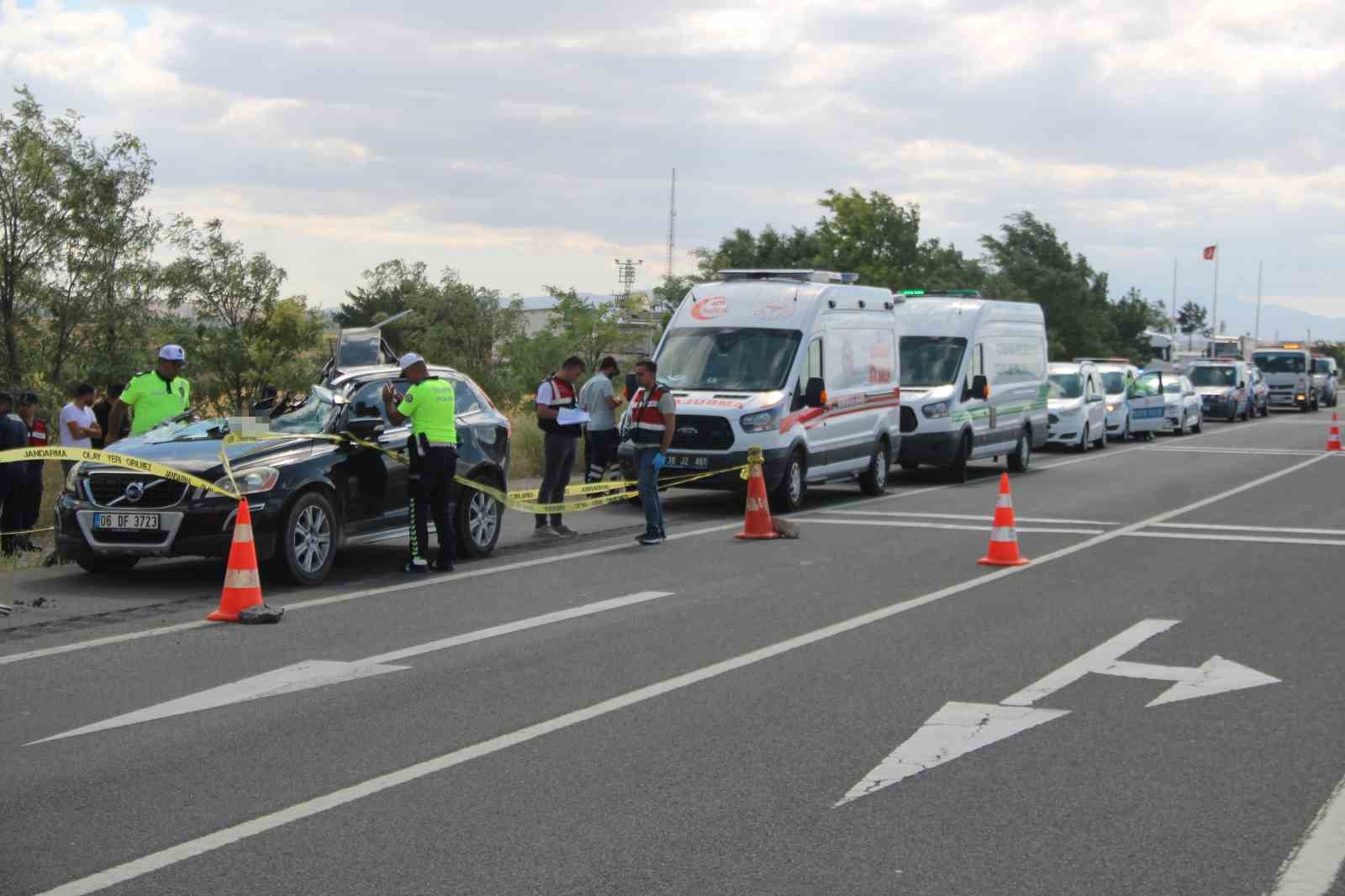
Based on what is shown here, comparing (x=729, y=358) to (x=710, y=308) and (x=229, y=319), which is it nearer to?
(x=710, y=308)

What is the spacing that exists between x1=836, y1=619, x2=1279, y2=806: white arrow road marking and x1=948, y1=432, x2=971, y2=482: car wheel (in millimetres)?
13216

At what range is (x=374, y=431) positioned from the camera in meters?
13.2

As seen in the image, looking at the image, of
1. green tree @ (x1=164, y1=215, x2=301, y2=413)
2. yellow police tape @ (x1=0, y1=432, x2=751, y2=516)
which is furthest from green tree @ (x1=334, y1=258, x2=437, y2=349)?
yellow police tape @ (x1=0, y1=432, x2=751, y2=516)

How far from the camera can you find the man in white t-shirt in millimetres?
15961

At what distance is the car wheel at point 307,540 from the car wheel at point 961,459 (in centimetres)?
1313

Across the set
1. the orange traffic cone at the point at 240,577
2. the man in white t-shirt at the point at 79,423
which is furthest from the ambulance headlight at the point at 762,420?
the orange traffic cone at the point at 240,577

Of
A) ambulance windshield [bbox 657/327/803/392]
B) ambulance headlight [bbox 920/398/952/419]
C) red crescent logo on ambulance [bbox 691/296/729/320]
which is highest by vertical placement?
red crescent logo on ambulance [bbox 691/296/729/320]

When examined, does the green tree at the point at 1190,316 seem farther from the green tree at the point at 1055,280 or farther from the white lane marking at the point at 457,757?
the white lane marking at the point at 457,757

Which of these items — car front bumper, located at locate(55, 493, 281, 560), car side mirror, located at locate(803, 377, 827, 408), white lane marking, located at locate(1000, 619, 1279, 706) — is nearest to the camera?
white lane marking, located at locate(1000, 619, 1279, 706)

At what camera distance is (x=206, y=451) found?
482 inches

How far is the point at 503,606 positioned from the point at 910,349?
1465 centimetres

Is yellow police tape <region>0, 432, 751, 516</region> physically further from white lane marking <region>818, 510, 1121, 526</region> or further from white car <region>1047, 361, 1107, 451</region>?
white car <region>1047, 361, 1107, 451</region>

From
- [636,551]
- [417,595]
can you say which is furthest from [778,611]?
[636,551]

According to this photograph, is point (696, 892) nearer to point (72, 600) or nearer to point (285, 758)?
point (285, 758)
